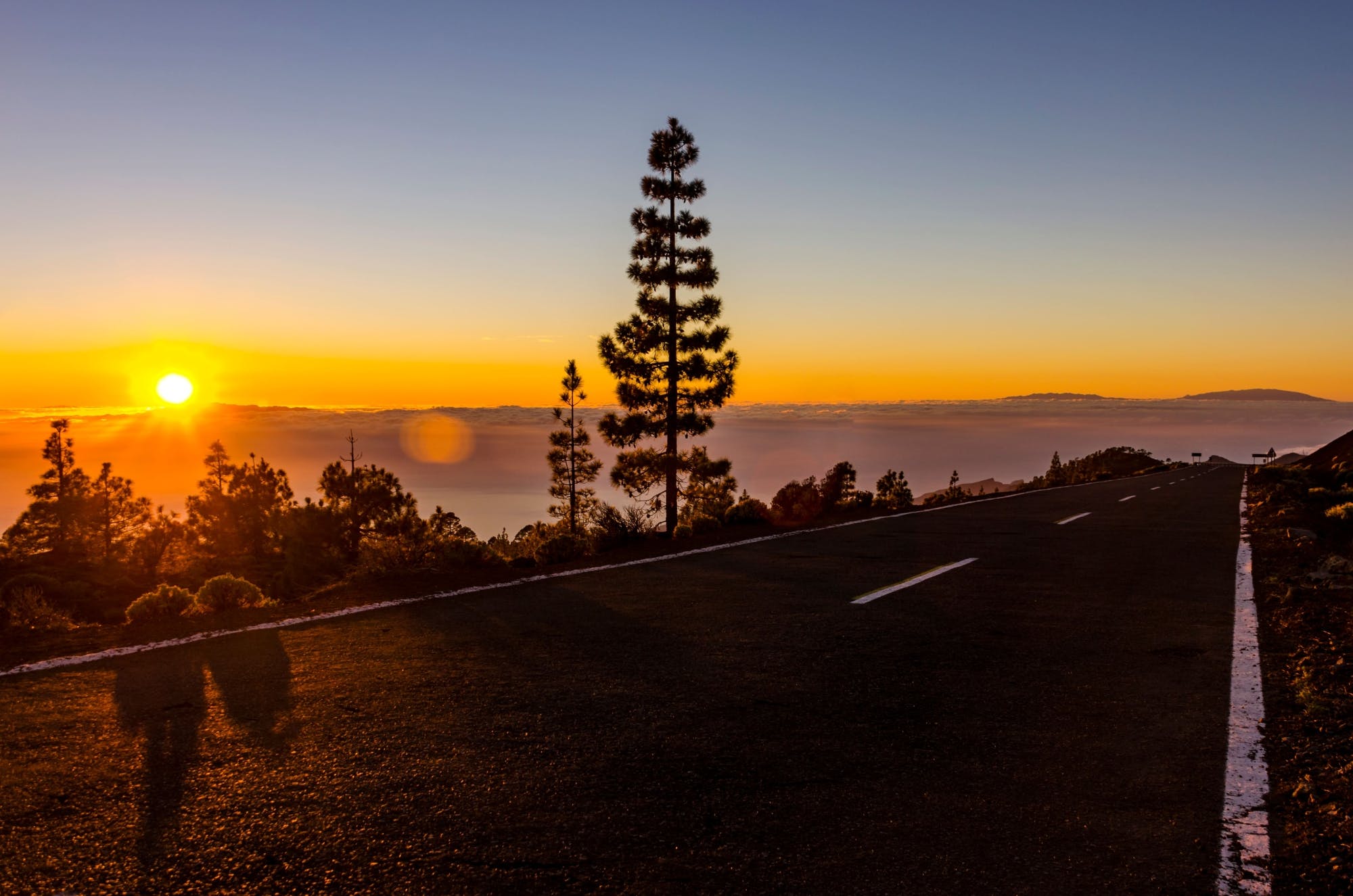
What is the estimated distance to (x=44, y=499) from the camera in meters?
65.7

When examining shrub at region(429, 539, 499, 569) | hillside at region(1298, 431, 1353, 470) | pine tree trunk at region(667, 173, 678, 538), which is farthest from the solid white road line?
hillside at region(1298, 431, 1353, 470)

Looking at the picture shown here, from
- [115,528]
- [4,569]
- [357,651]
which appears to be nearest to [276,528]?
[115,528]

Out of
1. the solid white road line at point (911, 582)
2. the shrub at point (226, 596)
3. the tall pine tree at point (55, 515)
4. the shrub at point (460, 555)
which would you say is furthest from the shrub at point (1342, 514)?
the tall pine tree at point (55, 515)

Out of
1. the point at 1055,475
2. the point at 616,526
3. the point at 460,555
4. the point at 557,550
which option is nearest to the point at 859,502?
the point at 616,526

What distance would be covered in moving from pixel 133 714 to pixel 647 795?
302 cm

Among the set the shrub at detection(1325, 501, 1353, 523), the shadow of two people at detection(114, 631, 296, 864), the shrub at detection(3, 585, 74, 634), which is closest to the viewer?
the shadow of two people at detection(114, 631, 296, 864)

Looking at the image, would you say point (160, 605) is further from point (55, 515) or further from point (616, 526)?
point (55, 515)

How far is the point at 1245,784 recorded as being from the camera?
3.64 metres

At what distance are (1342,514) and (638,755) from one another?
14.3 meters

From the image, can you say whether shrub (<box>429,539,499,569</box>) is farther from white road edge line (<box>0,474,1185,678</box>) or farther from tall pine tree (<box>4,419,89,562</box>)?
tall pine tree (<box>4,419,89,562</box>)

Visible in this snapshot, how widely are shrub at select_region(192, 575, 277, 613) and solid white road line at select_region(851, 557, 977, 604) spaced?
18.8ft

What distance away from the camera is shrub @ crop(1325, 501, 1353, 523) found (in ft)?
42.4

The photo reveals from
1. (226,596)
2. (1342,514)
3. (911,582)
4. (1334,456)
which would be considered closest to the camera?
(226,596)

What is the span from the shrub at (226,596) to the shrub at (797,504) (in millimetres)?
9972
